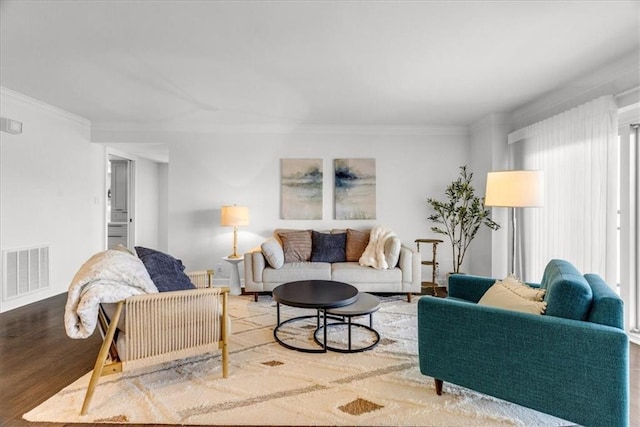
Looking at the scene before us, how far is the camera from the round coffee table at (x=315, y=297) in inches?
101

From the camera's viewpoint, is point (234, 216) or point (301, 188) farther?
point (301, 188)

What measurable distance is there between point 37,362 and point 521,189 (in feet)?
13.5

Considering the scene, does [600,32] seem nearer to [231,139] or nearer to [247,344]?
[247,344]

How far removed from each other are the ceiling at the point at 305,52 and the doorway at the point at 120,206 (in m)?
2.37

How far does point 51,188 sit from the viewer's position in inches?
171

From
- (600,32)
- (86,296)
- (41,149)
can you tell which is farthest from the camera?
(41,149)

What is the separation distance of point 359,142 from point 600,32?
312 cm

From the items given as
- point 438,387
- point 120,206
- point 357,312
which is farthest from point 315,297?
point 120,206

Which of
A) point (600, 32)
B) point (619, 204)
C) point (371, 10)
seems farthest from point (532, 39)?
point (619, 204)

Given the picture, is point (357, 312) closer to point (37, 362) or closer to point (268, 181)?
point (37, 362)

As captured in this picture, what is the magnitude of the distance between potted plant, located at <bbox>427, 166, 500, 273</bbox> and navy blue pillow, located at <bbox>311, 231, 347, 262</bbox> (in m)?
1.47

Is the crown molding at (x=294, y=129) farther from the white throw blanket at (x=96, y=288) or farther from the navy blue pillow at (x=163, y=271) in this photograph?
the white throw blanket at (x=96, y=288)

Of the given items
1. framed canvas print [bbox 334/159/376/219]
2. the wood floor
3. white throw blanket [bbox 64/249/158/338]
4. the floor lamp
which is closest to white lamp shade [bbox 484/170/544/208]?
the floor lamp

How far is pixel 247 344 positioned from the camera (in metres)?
2.83
